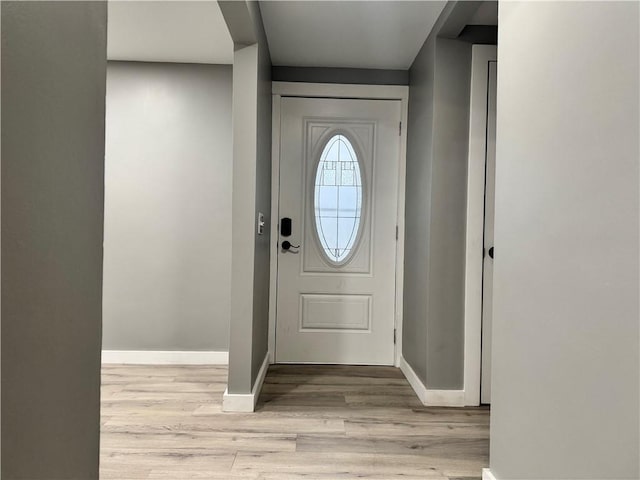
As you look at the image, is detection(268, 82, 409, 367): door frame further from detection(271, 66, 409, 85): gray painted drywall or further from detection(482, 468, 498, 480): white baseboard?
detection(482, 468, 498, 480): white baseboard

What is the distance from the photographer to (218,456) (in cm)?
204

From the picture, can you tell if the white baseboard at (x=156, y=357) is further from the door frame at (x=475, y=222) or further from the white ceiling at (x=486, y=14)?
the white ceiling at (x=486, y=14)

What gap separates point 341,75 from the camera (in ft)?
11.4

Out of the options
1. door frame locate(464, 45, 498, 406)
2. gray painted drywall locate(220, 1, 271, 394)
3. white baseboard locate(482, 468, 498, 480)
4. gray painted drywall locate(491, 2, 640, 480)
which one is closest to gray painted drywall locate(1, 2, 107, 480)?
gray painted drywall locate(491, 2, 640, 480)

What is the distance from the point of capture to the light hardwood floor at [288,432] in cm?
194

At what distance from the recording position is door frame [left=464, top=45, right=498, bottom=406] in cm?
272

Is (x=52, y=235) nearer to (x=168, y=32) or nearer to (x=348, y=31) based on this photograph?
(x=348, y=31)

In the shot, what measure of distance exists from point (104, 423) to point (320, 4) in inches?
100

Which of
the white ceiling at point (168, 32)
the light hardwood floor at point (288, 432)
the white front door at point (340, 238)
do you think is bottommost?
the light hardwood floor at point (288, 432)

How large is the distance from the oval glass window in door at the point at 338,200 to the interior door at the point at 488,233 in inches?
42.8

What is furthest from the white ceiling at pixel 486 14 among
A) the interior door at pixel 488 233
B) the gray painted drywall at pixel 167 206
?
the gray painted drywall at pixel 167 206

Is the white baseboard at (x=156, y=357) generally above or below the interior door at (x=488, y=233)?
below

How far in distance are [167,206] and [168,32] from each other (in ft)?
4.09

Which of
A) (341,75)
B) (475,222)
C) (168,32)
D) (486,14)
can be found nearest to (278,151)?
(341,75)
